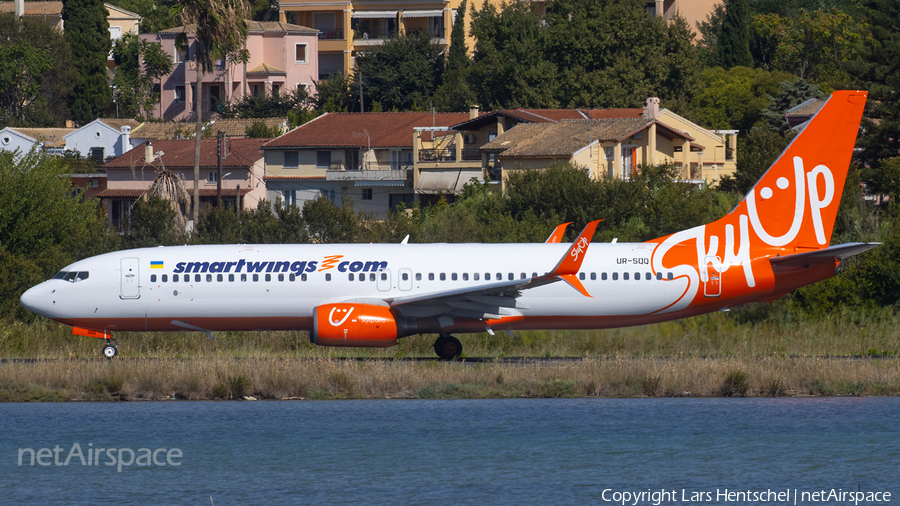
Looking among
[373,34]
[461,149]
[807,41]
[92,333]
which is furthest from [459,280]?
[373,34]

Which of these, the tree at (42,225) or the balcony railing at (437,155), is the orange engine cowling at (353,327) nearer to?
the tree at (42,225)

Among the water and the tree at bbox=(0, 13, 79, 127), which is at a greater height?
the tree at bbox=(0, 13, 79, 127)

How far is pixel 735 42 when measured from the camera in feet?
363

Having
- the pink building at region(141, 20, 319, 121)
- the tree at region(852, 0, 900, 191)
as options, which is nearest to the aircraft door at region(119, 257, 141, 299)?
the tree at region(852, 0, 900, 191)

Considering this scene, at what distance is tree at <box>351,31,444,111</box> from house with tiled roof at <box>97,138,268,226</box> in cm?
2293

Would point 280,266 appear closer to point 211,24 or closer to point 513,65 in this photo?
point 211,24

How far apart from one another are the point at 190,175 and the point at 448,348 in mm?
64379

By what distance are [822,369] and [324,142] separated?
67539 mm

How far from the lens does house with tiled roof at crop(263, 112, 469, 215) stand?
8975 cm

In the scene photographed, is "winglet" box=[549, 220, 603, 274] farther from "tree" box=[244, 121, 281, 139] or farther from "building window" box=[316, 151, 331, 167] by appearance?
"tree" box=[244, 121, 281, 139]

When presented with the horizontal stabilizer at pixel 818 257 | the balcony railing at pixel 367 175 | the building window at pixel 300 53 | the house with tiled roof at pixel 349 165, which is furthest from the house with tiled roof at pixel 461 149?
the horizontal stabilizer at pixel 818 257

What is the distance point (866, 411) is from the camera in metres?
25.2

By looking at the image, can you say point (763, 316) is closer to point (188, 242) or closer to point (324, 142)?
point (188, 242)

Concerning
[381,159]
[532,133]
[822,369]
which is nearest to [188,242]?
[822,369]
